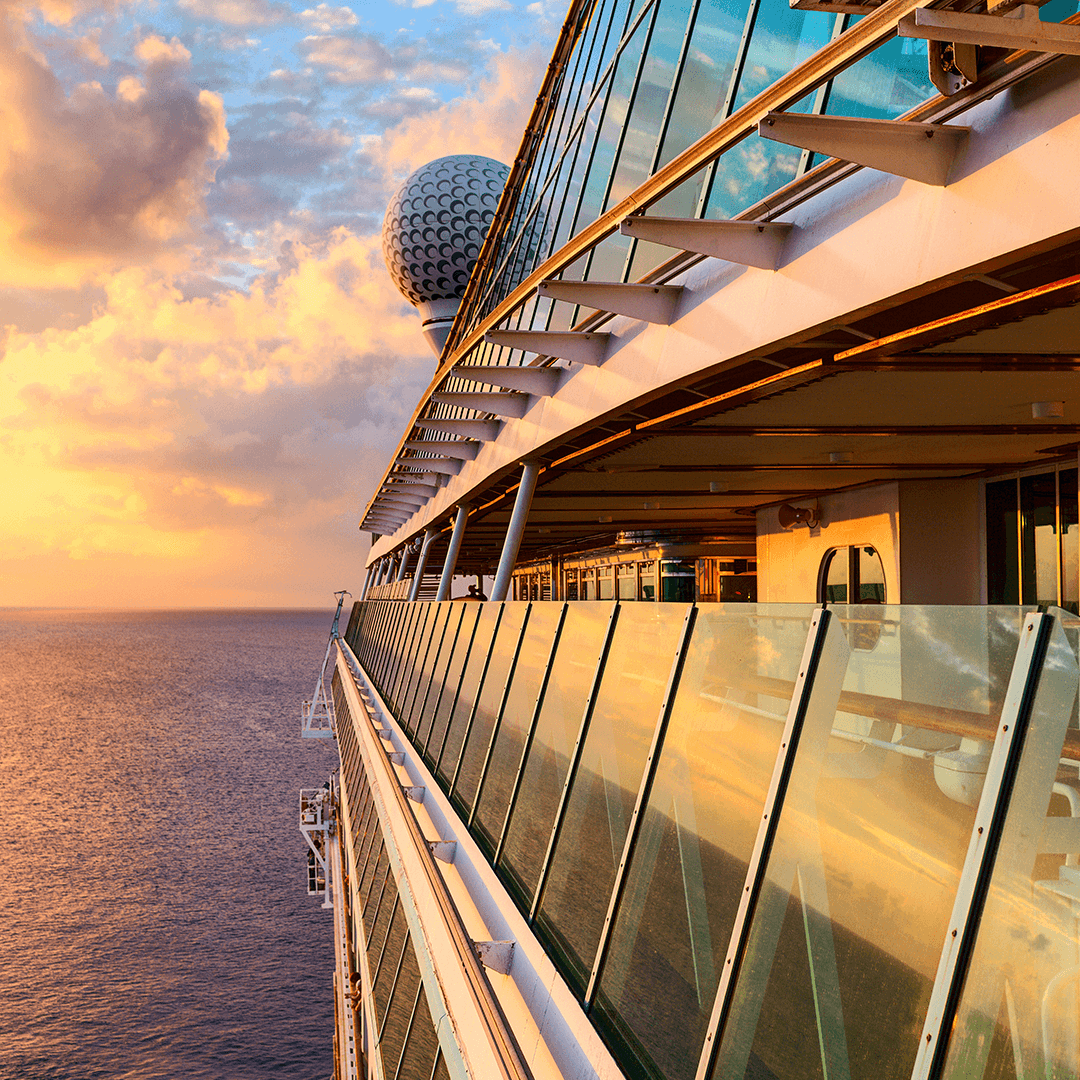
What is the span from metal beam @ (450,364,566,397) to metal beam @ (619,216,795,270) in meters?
5.77

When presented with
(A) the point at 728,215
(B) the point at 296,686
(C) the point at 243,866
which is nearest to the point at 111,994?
(C) the point at 243,866

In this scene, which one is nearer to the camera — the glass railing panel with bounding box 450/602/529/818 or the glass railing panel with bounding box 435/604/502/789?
the glass railing panel with bounding box 450/602/529/818

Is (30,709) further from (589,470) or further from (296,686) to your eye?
(589,470)

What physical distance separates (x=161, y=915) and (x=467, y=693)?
35.9 metres

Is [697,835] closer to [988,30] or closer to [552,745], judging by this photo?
[552,745]

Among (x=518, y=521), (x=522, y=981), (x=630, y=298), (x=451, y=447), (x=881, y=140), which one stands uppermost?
(x=451, y=447)

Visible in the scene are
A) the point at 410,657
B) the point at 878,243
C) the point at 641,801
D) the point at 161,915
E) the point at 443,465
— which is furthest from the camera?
the point at 161,915

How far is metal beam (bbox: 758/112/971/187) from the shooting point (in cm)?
530

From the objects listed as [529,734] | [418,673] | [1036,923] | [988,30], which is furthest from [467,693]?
[1036,923]

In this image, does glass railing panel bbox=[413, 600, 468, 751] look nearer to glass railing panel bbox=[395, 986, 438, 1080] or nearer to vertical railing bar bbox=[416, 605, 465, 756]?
vertical railing bar bbox=[416, 605, 465, 756]

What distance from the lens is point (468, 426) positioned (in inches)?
675

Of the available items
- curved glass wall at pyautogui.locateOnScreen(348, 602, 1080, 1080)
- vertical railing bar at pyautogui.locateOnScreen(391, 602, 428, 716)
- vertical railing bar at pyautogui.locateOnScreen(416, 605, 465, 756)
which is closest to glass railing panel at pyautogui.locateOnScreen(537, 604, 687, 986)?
curved glass wall at pyautogui.locateOnScreen(348, 602, 1080, 1080)

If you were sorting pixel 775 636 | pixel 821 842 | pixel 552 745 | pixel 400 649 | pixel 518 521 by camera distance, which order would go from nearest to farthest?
pixel 821 842
pixel 775 636
pixel 552 745
pixel 518 521
pixel 400 649

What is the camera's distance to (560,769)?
6.15 m
